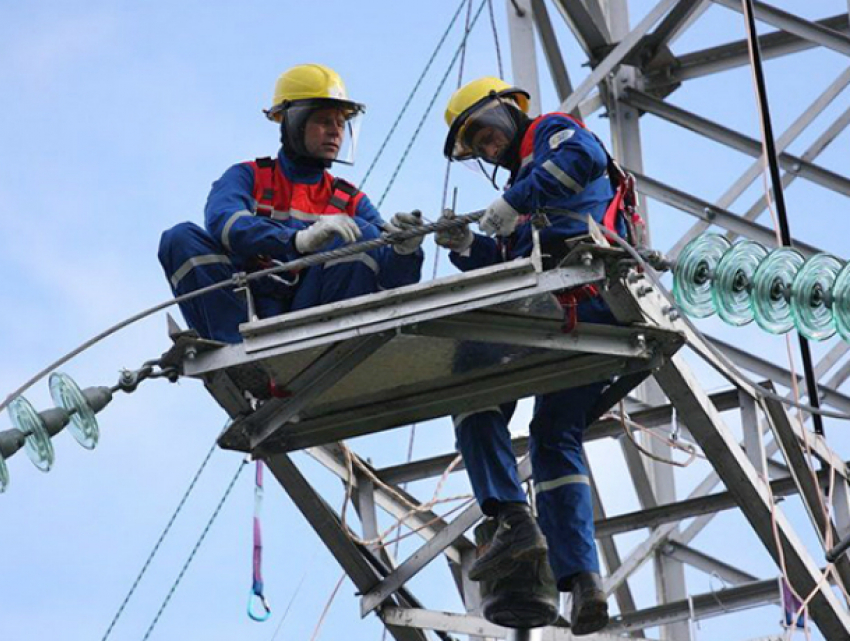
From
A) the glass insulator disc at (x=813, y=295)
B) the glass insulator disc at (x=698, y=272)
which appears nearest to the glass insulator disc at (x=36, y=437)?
the glass insulator disc at (x=698, y=272)

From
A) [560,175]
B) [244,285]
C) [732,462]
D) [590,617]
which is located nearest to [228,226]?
[244,285]

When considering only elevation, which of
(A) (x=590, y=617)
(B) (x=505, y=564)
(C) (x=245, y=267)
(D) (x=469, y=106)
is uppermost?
(D) (x=469, y=106)

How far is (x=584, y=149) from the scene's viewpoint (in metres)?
11.2

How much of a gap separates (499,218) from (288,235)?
3.41 feet

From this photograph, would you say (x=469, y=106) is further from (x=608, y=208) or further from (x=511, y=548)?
(x=511, y=548)

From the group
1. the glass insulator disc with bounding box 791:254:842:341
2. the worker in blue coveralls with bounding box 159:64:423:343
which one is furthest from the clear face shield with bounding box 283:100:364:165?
the glass insulator disc with bounding box 791:254:842:341

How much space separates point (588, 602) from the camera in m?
11.5

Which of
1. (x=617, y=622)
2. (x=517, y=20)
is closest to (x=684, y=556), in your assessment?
(x=617, y=622)

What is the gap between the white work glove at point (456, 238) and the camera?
1146 cm

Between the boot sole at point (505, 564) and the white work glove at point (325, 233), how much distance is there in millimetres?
1632

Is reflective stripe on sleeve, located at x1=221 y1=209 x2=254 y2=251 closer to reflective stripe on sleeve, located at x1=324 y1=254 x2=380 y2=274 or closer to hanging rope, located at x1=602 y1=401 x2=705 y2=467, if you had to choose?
reflective stripe on sleeve, located at x1=324 y1=254 x2=380 y2=274

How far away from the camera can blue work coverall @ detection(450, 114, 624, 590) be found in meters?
11.3

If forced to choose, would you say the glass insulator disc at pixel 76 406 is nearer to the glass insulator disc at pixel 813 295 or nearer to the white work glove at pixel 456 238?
the white work glove at pixel 456 238

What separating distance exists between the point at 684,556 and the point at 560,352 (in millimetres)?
4086
